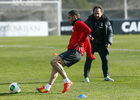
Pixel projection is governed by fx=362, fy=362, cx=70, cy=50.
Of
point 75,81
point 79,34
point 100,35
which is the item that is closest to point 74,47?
point 79,34

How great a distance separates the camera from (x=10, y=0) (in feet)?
161

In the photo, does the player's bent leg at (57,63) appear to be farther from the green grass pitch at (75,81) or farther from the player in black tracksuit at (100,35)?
the player in black tracksuit at (100,35)

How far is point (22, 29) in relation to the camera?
42.2 metres

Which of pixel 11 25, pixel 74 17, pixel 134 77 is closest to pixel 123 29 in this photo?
pixel 11 25

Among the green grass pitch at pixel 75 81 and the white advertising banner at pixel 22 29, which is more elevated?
the white advertising banner at pixel 22 29

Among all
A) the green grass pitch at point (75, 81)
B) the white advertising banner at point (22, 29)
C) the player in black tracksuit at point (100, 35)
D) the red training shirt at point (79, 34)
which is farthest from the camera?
the white advertising banner at point (22, 29)

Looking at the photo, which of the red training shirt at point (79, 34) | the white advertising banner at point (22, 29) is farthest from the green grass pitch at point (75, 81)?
the white advertising banner at point (22, 29)

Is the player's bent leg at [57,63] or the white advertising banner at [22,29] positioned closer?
the player's bent leg at [57,63]

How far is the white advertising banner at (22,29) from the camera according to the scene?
137 feet

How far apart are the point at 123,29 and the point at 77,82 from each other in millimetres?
32390

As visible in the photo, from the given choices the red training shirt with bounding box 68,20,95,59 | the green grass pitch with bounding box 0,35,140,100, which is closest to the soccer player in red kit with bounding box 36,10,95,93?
the red training shirt with bounding box 68,20,95,59

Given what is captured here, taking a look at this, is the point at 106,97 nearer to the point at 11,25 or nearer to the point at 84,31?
the point at 84,31

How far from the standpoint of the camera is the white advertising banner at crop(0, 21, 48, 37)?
137 feet

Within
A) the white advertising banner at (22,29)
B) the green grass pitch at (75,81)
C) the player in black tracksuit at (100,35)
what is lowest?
the green grass pitch at (75,81)
